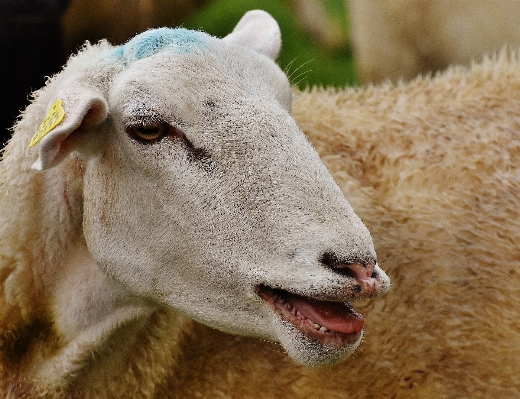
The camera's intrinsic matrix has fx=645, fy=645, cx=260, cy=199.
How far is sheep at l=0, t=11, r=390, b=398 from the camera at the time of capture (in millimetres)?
1671

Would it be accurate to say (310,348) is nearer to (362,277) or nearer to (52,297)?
(362,277)

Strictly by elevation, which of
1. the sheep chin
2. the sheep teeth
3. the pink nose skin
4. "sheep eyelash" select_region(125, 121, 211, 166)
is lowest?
the sheep chin

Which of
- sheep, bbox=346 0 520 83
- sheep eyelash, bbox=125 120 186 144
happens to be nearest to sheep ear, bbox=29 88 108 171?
sheep eyelash, bbox=125 120 186 144

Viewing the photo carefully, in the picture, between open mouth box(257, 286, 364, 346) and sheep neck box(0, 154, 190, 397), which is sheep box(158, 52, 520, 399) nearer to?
sheep neck box(0, 154, 190, 397)

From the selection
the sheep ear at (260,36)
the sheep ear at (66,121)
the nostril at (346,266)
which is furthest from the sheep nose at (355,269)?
the sheep ear at (260,36)

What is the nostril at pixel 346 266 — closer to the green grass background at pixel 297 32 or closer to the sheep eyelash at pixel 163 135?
the sheep eyelash at pixel 163 135

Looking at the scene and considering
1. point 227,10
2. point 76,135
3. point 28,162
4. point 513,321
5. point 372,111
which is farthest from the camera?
point 227,10

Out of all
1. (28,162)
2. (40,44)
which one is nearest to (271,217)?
(28,162)

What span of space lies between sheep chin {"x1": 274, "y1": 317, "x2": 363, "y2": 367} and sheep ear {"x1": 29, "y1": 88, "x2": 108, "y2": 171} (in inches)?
29.9

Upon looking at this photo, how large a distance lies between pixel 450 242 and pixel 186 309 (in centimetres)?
109

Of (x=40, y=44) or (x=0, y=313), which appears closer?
(x=0, y=313)

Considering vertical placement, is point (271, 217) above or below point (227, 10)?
above

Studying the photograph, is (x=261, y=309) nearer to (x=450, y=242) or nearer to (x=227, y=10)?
(x=450, y=242)

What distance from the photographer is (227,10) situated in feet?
13.4
